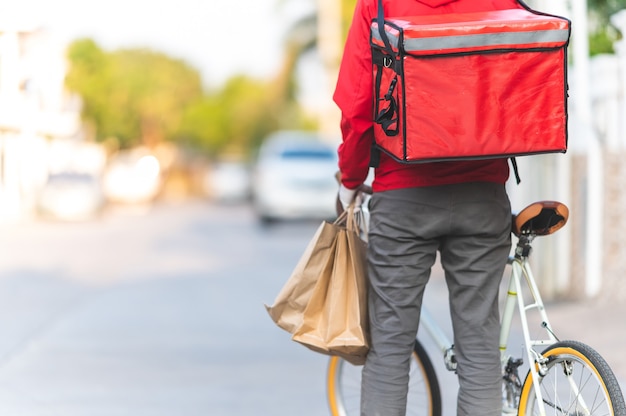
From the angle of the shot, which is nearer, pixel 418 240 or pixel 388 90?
pixel 388 90

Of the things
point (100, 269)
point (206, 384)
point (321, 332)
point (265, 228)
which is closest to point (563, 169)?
point (206, 384)

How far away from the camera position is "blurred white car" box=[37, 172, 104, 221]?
2950 centimetres

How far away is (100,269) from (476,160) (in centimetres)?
1037

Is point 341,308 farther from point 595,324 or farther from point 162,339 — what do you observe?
point 595,324

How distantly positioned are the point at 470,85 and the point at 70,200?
1079 inches

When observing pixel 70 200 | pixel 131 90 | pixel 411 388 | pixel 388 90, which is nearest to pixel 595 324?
pixel 411 388

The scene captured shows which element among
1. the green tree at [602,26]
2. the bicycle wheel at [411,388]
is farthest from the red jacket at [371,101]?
the green tree at [602,26]

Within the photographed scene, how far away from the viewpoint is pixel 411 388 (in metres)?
4.00

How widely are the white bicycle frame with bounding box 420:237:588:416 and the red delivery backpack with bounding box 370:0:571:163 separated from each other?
56cm

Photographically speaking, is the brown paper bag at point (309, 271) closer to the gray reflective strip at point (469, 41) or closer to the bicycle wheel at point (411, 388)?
the bicycle wheel at point (411, 388)

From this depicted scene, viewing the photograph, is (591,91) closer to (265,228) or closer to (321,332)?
(321,332)

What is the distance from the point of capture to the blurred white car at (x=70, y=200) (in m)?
29.5

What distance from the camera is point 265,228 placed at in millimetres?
21656

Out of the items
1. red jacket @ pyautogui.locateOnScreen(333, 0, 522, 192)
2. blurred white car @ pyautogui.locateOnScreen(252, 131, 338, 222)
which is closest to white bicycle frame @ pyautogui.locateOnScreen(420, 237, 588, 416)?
red jacket @ pyautogui.locateOnScreen(333, 0, 522, 192)
